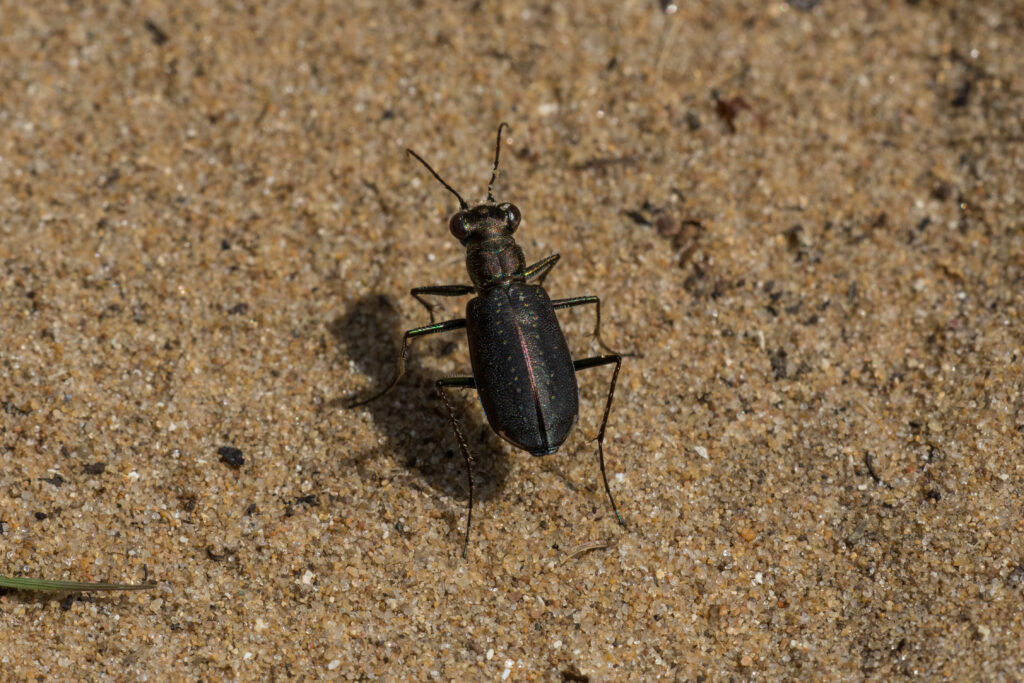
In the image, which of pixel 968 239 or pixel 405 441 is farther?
pixel 968 239

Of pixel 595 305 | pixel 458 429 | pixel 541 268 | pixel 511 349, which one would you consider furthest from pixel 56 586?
pixel 595 305

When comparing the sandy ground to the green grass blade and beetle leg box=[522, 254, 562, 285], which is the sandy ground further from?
beetle leg box=[522, 254, 562, 285]

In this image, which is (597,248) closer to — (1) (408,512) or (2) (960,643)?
(1) (408,512)

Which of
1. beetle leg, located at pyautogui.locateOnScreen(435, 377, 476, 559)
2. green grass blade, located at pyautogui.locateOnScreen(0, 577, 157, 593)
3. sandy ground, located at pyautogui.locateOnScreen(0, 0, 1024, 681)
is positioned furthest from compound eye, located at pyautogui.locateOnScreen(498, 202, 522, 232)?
green grass blade, located at pyautogui.locateOnScreen(0, 577, 157, 593)

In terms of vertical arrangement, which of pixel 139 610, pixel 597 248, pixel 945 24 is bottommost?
pixel 139 610

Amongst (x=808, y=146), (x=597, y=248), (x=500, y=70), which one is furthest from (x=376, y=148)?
(x=808, y=146)

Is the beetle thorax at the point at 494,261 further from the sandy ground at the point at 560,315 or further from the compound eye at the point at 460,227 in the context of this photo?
the sandy ground at the point at 560,315
